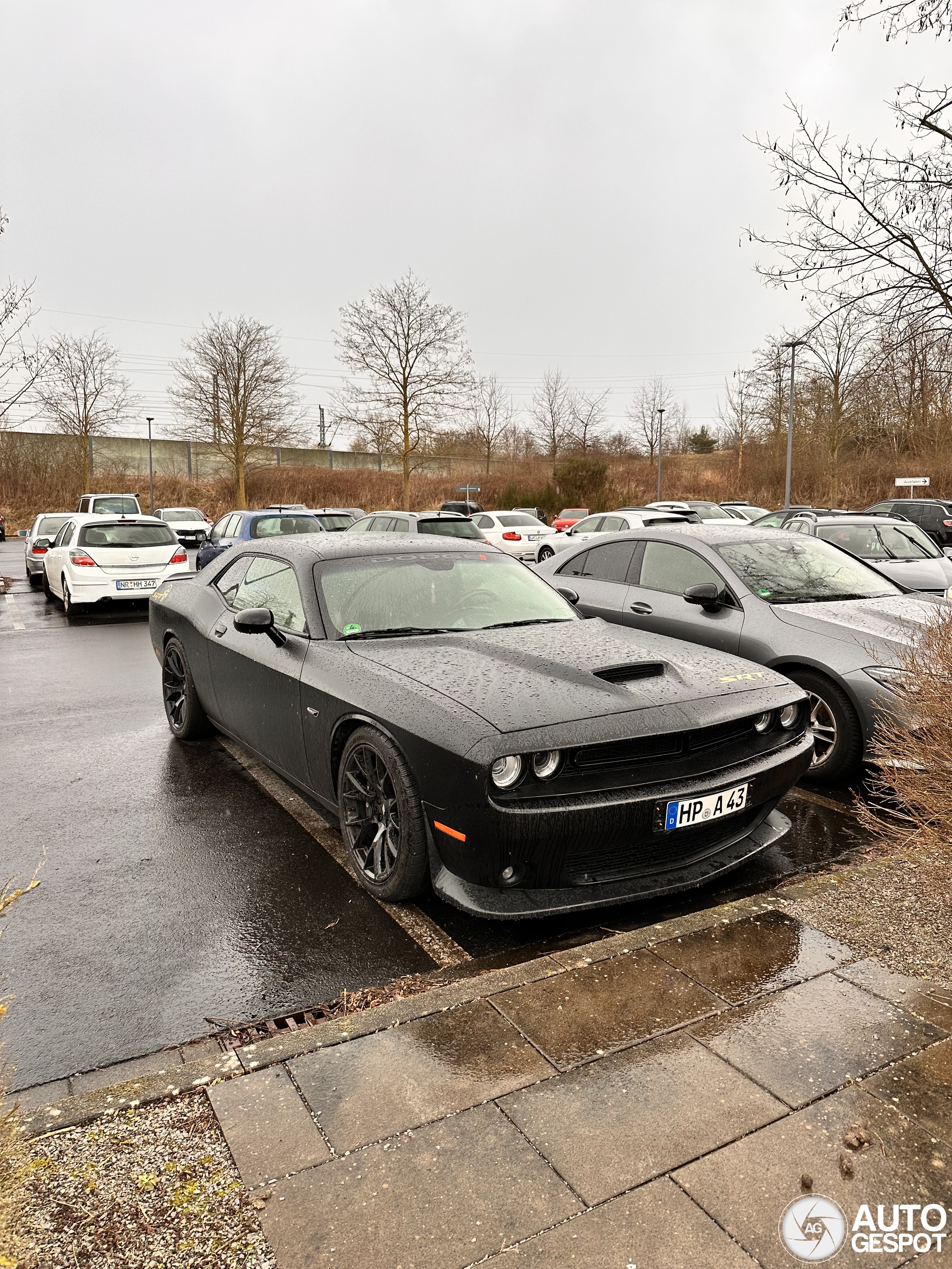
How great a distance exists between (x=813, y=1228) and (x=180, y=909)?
9.32 feet

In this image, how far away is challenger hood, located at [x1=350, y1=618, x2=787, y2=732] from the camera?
3.52 m

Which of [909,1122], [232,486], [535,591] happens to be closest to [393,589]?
[535,591]

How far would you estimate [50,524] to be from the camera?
2130 centimetres

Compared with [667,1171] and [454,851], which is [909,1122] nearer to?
[667,1171]

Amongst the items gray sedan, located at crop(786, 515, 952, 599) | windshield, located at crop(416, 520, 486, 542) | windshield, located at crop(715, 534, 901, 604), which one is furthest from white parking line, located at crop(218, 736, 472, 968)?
windshield, located at crop(416, 520, 486, 542)

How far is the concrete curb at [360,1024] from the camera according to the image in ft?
7.89

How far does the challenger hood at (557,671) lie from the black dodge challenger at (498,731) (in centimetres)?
1

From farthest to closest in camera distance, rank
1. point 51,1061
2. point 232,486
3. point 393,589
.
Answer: point 232,486
point 393,589
point 51,1061

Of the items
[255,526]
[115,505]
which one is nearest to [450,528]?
[255,526]

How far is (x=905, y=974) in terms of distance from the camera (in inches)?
120

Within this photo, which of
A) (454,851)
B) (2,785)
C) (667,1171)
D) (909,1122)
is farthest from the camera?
(2,785)

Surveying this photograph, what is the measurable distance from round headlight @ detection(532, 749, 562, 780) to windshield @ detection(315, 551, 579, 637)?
142 cm

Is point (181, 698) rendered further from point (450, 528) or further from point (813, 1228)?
point (450, 528)

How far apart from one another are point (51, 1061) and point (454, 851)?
1.48 m
